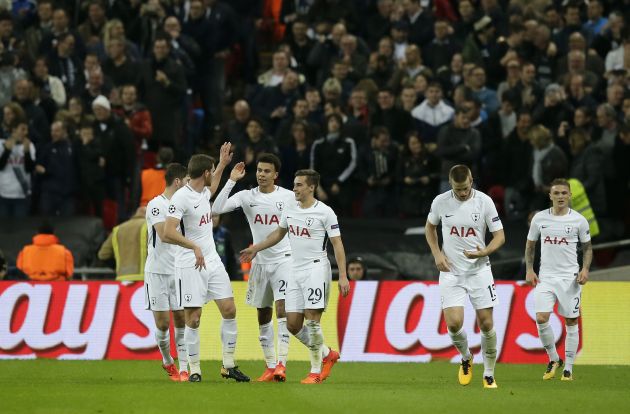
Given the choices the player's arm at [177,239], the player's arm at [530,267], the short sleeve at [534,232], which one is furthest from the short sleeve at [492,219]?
the player's arm at [177,239]

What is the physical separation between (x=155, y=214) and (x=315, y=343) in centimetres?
223

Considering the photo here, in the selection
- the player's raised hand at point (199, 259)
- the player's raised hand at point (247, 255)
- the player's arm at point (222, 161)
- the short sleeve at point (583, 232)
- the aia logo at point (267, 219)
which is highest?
the player's arm at point (222, 161)

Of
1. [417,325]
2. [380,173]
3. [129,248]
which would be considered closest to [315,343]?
[417,325]

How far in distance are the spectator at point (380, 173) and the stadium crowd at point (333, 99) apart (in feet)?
0.07

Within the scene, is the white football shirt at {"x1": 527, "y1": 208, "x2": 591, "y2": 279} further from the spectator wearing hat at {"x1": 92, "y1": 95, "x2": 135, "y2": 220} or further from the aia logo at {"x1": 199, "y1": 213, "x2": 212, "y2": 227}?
the spectator wearing hat at {"x1": 92, "y1": 95, "x2": 135, "y2": 220}

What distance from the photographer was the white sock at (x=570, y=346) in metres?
16.6

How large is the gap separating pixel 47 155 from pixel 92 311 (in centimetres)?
400

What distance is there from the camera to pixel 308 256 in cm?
1526

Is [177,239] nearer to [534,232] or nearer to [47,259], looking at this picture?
[534,232]

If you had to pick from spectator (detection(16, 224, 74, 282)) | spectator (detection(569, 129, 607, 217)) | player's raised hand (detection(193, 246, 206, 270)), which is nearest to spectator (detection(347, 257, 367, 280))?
spectator (detection(569, 129, 607, 217))

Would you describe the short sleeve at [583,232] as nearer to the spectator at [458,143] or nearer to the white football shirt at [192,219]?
the white football shirt at [192,219]

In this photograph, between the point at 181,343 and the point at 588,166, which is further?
the point at 588,166

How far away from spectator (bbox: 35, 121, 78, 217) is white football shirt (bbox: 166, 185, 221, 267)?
8.19 metres

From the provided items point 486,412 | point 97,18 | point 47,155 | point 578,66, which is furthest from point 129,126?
point 486,412
